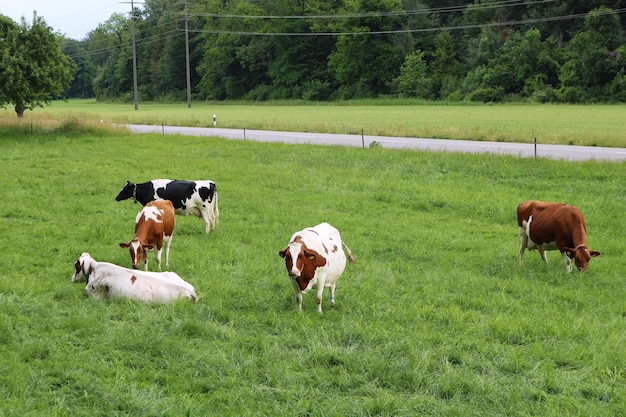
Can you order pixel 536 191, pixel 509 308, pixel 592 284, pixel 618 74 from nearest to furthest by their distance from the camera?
pixel 509 308
pixel 592 284
pixel 536 191
pixel 618 74

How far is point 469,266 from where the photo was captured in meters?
12.1

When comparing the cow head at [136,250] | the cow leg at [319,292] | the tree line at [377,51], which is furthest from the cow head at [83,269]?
the tree line at [377,51]

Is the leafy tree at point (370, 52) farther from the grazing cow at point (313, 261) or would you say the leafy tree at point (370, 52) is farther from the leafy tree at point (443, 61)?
the grazing cow at point (313, 261)

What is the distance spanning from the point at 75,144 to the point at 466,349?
86.3 feet

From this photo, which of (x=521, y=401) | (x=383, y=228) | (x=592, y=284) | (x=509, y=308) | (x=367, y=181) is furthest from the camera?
(x=367, y=181)

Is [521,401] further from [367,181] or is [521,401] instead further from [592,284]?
[367,181]

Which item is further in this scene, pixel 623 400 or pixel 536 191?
pixel 536 191

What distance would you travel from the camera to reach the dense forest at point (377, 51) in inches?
3054

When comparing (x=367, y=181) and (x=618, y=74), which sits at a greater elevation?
(x=618, y=74)

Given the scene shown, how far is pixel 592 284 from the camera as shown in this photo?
1085 cm

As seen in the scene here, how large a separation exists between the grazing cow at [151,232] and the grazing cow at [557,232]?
258 inches

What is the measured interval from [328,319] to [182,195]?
6.89 m

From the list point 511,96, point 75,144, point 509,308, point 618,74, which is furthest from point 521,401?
point 511,96

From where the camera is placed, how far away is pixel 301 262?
28.9ft
